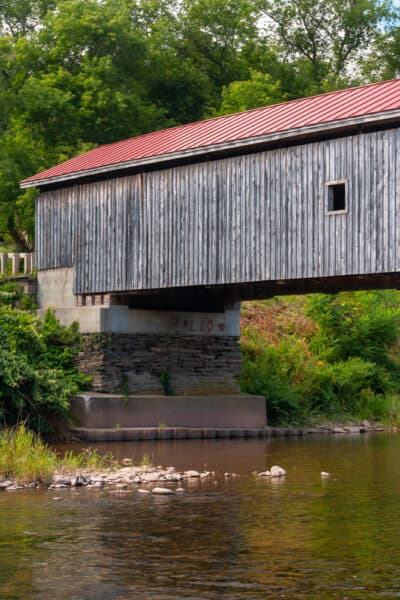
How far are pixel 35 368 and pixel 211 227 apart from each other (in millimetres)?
4927

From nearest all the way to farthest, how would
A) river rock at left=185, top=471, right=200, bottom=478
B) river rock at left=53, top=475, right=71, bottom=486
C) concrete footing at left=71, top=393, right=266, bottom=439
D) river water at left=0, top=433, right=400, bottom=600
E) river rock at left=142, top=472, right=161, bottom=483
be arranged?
river water at left=0, top=433, right=400, bottom=600
river rock at left=53, top=475, right=71, bottom=486
river rock at left=142, top=472, right=161, bottom=483
river rock at left=185, top=471, right=200, bottom=478
concrete footing at left=71, top=393, right=266, bottom=439

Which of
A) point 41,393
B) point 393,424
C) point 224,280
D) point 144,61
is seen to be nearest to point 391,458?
point 224,280

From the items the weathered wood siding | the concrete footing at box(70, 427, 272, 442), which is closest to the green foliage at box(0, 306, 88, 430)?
the concrete footing at box(70, 427, 272, 442)

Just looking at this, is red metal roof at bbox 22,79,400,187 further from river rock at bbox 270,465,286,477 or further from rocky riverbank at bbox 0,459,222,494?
rocky riverbank at bbox 0,459,222,494

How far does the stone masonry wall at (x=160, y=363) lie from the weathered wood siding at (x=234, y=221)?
1.52 metres

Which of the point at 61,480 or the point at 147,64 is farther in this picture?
the point at 147,64

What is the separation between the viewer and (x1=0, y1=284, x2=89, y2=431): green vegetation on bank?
21.9 meters

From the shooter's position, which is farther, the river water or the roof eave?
the roof eave

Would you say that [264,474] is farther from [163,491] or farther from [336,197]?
[336,197]

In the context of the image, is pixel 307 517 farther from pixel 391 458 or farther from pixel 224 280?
pixel 224 280

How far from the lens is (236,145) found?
2194 centimetres

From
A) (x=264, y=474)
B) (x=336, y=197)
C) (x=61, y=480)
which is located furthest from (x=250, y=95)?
(x=61, y=480)

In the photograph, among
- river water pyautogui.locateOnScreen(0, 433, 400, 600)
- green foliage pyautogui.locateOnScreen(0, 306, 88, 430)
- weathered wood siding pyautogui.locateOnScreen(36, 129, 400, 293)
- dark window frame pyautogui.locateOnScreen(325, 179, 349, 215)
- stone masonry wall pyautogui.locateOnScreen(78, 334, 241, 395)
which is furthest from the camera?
stone masonry wall pyautogui.locateOnScreen(78, 334, 241, 395)

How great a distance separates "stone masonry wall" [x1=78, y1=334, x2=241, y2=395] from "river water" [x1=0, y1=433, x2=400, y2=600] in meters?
8.93
